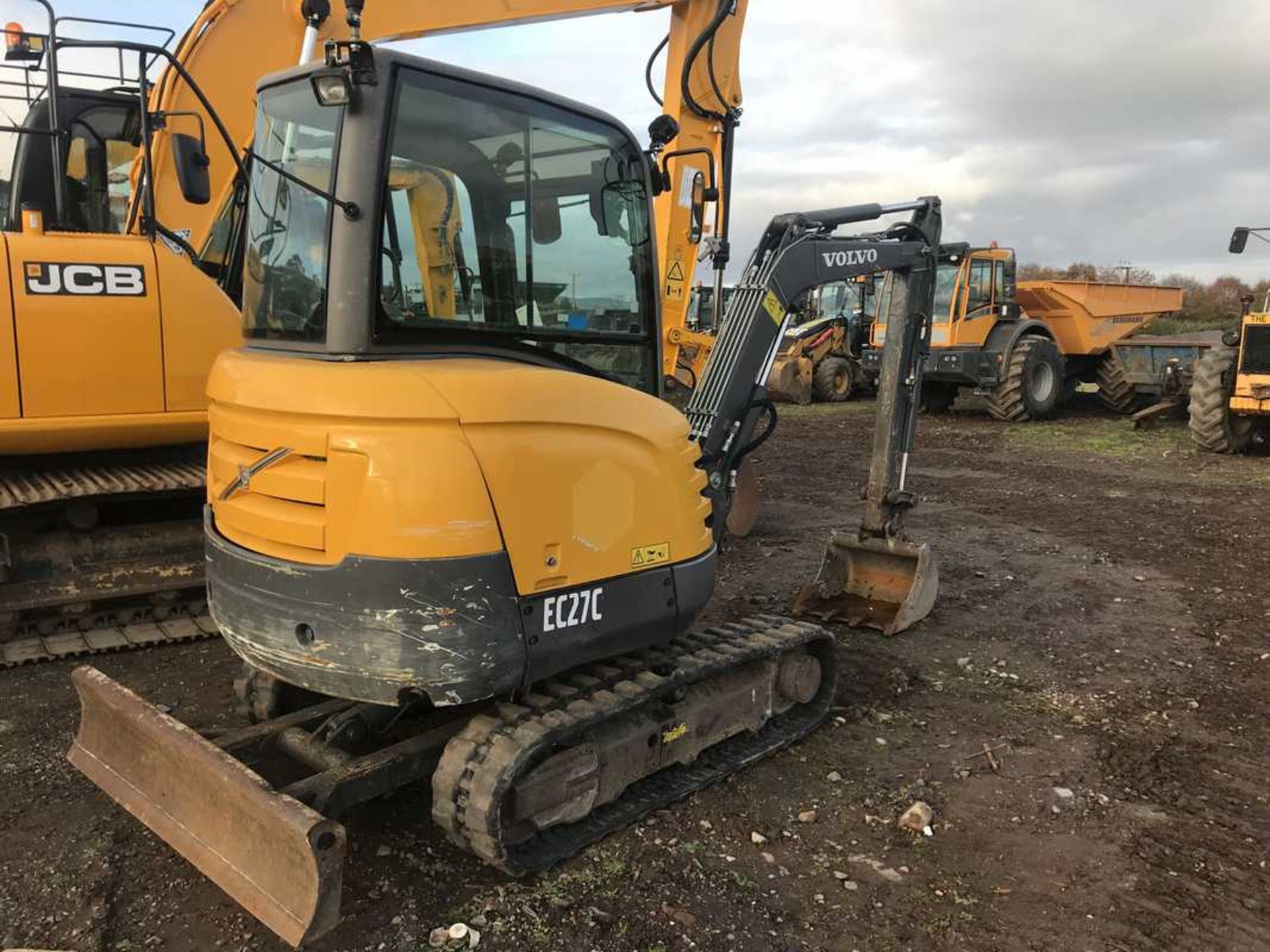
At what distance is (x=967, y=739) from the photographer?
4441 mm

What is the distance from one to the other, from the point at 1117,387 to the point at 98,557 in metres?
16.0

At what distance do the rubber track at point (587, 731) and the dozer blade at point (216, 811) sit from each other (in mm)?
489

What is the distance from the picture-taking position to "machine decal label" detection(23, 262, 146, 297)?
5.02 m

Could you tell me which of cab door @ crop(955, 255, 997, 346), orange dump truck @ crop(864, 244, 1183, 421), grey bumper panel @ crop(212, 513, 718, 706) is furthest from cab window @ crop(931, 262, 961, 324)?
grey bumper panel @ crop(212, 513, 718, 706)

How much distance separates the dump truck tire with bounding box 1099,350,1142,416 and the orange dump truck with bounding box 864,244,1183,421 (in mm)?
18

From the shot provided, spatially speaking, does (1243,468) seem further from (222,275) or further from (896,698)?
(222,275)

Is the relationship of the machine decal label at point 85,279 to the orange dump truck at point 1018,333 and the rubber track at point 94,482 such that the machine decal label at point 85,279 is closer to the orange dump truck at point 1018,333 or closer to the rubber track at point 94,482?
the rubber track at point 94,482

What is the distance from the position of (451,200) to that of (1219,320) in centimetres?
2461

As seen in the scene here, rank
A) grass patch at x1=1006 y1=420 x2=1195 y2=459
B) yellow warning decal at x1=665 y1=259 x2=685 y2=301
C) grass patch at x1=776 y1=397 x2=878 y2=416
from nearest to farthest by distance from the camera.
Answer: yellow warning decal at x1=665 y1=259 x2=685 y2=301, grass patch at x1=1006 y1=420 x2=1195 y2=459, grass patch at x1=776 y1=397 x2=878 y2=416

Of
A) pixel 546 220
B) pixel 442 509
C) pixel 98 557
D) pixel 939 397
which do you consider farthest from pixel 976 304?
pixel 442 509

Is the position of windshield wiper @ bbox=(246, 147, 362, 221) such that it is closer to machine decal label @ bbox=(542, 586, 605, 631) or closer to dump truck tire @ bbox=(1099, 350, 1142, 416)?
machine decal label @ bbox=(542, 586, 605, 631)

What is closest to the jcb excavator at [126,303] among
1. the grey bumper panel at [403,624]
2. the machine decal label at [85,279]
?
the machine decal label at [85,279]

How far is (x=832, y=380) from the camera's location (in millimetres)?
19141

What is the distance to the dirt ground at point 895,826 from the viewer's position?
3.11 meters
